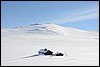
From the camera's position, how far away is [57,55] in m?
19.1

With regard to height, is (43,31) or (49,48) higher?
(43,31)

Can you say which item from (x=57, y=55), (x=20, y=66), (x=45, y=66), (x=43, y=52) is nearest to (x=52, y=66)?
(x=45, y=66)

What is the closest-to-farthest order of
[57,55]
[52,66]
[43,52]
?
[52,66] → [57,55] → [43,52]

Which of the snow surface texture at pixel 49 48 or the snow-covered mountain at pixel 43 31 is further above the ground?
the snow-covered mountain at pixel 43 31

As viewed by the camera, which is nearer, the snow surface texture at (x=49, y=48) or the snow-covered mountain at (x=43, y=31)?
the snow surface texture at (x=49, y=48)

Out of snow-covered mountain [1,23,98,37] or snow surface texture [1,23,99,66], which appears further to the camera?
snow-covered mountain [1,23,98,37]

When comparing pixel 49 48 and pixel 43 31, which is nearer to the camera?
pixel 49 48

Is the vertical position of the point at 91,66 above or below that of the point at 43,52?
below

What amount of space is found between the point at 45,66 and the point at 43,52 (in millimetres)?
8341

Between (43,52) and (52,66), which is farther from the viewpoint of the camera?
(43,52)

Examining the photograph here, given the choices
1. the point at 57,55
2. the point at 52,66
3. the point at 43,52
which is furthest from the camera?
the point at 43,52

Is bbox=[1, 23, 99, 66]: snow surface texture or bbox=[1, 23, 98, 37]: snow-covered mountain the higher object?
bbox=[1, 23, 98, 37]: snow-covered mountain

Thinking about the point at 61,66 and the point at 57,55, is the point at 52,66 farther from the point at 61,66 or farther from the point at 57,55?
the point at 57,55

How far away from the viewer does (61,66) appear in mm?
11820
